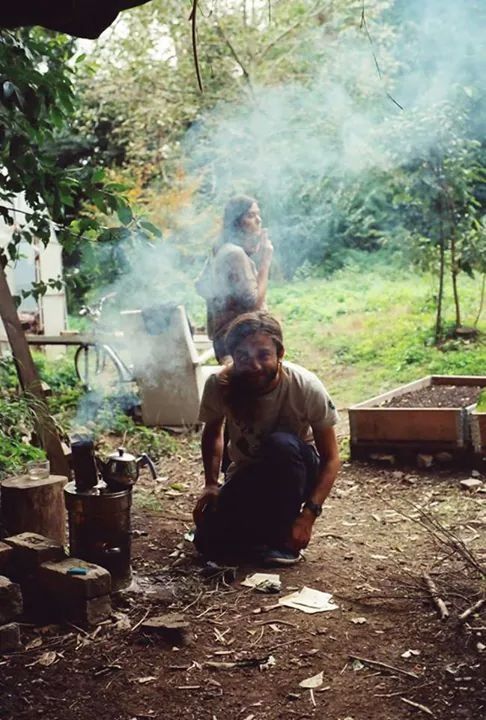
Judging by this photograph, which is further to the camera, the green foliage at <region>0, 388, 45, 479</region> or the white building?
the white building

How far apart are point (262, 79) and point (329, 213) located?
2.58 meters

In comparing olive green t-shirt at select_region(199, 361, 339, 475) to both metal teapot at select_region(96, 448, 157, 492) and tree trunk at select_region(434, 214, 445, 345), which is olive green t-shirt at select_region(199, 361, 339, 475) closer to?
metal teapot at select_region(96, 448, 157, 492)

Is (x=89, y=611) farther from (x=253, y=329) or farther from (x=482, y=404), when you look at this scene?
(x=482, y=404)

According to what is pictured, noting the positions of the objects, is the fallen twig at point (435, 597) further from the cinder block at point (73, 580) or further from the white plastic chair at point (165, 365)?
the white plastic chair at point (165, 365)

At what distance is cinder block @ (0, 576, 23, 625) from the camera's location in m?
3.32

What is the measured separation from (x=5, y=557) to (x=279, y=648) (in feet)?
4.36

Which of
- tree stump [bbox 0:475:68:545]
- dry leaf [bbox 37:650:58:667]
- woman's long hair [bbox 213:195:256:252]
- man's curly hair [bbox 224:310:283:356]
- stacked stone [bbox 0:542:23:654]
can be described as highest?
woman's long hair [bbox 213:195:256:252]

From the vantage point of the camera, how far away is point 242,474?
414 cm

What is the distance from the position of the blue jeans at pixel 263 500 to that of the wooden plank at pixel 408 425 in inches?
79.7

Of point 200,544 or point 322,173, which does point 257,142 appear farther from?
point 200,544

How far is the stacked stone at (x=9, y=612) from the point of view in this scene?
3.22 m

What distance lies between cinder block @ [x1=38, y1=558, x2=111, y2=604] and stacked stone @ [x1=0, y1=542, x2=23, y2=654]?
0.16m

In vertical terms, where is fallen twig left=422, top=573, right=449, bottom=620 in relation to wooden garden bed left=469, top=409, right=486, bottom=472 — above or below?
below

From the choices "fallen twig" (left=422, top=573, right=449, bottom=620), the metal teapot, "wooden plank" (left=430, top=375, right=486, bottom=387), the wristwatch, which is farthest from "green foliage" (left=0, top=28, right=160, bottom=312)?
"wooden plank" (left=430, top=375, right=486, bottom=387)
